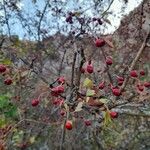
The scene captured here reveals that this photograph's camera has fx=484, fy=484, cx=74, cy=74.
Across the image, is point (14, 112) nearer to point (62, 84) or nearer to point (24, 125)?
point (24, 125)

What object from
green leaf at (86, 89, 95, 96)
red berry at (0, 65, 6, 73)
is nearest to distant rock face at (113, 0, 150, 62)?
red berry at (0, 65, 6, 73)

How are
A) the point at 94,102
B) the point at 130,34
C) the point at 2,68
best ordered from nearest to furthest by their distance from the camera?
the point at 94,102, the point at 2,68, the point at 130,34

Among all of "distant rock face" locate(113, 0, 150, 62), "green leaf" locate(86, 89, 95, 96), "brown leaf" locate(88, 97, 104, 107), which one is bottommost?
A: "brown leaf" locate(88, 97, 104, 107)

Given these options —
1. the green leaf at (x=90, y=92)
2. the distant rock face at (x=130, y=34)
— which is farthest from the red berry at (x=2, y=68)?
the distant rock face at (x=130, y=34)

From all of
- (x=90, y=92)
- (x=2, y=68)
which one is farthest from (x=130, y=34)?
(x=90, y=92)

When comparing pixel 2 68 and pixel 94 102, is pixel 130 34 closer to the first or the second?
pixel 2 68

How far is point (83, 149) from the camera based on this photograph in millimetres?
7234

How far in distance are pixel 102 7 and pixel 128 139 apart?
253cm

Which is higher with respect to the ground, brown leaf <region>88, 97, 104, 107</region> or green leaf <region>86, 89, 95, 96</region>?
green leaf <region>86, 89, 95, 96</region>

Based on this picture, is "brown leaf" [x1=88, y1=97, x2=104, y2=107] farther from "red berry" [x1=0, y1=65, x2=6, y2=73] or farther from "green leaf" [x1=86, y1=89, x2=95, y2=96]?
"red berry" [x1=0, y1=65, x2=6, y2=73]

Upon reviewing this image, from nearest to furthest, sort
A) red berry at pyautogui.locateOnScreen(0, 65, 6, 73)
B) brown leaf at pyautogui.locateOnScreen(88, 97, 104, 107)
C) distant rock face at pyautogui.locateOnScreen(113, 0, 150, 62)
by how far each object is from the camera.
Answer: brown leaf at pyautogui.locateOnScreen(88, 97, 104, 107) < red berry at pyautogui.locateOnScreen(0, 65, 6, 73) < distant rock face at pyautogui.locateOnScreen(113, 0, 150, 62)

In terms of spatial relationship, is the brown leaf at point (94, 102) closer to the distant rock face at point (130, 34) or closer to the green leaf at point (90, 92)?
the green leaf at point (90, 92)

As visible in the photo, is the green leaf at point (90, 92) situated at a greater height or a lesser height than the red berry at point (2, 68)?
lesser

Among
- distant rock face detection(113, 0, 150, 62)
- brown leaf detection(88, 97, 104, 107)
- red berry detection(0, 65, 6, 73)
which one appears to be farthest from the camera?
distant rock face detection(113, 0, 150, 62)
